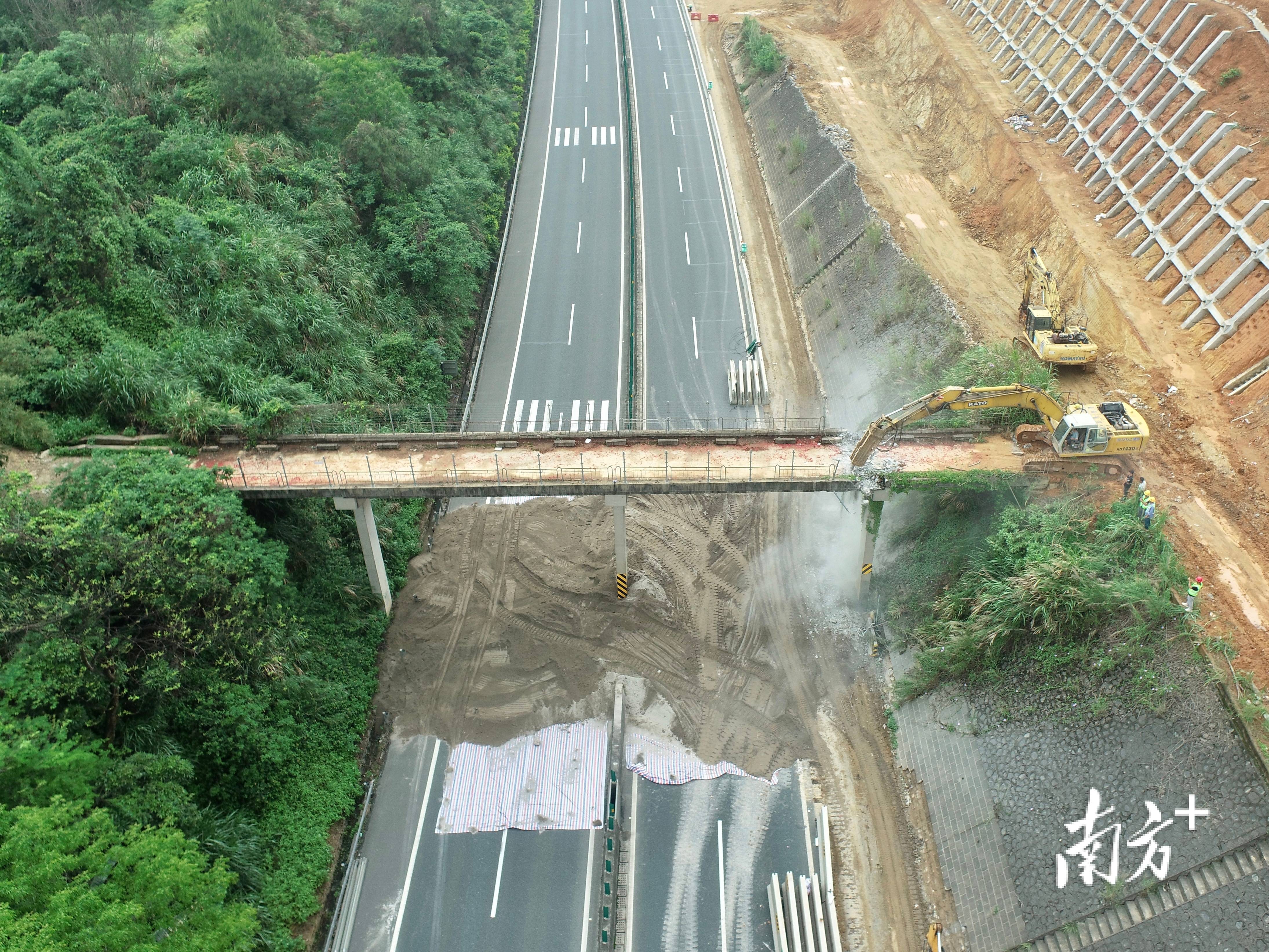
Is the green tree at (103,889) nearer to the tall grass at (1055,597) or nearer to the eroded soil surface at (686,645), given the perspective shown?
the eroded soil surface at (686,645)

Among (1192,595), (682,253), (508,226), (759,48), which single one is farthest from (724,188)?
(1192,595)

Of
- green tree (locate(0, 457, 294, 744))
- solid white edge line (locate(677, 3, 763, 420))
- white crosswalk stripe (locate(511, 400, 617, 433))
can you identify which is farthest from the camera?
solid white edge line (locate(677, 3, 763, 420))

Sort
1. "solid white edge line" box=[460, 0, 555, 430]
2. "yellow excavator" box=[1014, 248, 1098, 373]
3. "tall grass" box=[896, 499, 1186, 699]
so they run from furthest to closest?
"solid white edge line" box=[460, 0, 555, 430]
"yellow excavator" box=[1014, 248, 1098, 373]
"tall grass" box=[896, 499, 1186, 699]

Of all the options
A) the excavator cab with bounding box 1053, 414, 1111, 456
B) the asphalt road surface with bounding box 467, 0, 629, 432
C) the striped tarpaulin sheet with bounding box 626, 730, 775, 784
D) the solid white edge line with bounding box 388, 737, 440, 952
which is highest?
the excavator cab with bounding box 1053, 414, 1111, 456

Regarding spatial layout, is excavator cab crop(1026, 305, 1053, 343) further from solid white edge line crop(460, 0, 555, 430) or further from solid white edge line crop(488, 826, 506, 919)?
solid white edge line crop(488, 826, 506, 919)

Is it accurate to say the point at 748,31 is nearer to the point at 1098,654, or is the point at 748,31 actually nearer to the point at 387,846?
the point at 1098,654

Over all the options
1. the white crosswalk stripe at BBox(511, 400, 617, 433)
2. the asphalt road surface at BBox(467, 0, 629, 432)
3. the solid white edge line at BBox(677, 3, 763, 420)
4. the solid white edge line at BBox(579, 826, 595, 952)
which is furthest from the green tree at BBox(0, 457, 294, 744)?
the solid white edge line at BBox(677, 3, 763, 420)

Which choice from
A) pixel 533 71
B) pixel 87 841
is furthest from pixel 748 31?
pixel 87 841
